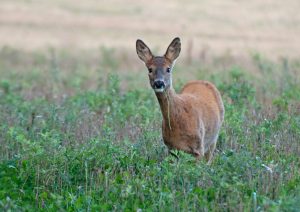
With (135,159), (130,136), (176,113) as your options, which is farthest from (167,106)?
(130,136)

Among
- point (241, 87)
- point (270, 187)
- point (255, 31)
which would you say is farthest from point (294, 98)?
point (255, 31)

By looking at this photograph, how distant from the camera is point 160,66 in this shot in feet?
34.3

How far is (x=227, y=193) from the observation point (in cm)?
867

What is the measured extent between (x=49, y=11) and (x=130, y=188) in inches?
968

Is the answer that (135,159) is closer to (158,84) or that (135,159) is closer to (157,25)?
(158,84)

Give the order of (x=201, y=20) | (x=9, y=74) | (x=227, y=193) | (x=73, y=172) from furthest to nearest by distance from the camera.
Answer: (x=201, y=20) → (x=9, y=74) → (x=73, y=172) → (x=227, y=193)

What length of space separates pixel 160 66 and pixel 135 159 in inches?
49.0

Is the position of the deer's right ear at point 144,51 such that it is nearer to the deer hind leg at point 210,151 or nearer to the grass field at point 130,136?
the grass field at point 130,136

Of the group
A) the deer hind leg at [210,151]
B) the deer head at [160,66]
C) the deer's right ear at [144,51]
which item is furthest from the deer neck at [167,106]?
the deer hind leg at [210,151]

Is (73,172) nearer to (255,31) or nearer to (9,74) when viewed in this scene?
(9,74)

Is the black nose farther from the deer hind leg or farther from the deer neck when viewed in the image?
the deer hind leg

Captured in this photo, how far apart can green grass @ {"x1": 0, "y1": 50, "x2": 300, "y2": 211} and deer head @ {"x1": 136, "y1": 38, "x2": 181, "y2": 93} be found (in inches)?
34.3

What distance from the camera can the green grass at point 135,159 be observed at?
8.75 meters

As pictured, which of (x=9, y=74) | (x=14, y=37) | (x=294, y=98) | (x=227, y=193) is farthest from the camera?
(x=14, y=37)
